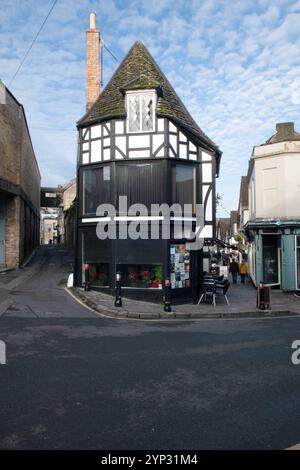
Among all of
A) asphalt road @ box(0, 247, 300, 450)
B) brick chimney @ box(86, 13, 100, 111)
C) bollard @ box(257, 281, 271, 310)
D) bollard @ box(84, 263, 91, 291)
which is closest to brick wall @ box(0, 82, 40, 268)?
brick chimney @ box(86, 13, 100, 111)

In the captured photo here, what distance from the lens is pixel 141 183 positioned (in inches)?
590

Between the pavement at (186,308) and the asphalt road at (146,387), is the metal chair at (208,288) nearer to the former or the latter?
the pavement at (186,308)

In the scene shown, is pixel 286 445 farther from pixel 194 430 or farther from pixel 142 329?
pixel 142 329

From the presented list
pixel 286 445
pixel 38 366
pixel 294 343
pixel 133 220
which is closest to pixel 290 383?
pixel 286 445

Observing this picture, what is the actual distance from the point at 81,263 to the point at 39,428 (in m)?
12.3

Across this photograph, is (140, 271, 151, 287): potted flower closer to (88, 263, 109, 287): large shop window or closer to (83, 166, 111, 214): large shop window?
(88, 263, 109, 287): large shop window

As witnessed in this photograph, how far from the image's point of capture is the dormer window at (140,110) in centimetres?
1507

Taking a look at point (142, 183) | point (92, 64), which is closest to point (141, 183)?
point (142, 183)

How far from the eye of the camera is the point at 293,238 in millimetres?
18422

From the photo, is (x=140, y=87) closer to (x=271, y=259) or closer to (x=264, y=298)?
(x=264, y=298)

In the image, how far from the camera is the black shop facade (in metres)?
14.7

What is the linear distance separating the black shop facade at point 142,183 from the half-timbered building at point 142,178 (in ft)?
0.13

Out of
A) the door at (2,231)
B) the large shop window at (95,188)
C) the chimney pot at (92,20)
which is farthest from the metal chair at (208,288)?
the chimney pot at (92,20)

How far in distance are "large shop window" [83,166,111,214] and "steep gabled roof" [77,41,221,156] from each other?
2.17 meters
